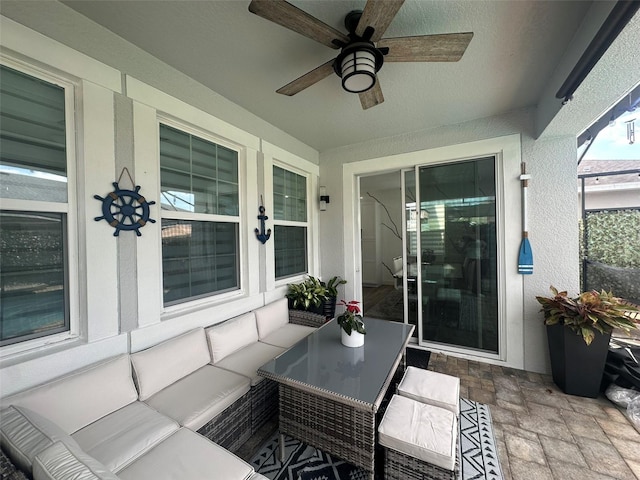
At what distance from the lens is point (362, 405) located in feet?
3.93

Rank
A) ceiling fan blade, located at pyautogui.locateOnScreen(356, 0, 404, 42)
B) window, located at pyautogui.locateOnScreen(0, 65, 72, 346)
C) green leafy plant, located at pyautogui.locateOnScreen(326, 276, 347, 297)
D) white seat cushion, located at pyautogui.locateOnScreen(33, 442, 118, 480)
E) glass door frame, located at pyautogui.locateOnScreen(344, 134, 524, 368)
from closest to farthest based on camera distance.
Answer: white seat cushion, located at pyautogui.locateOnScreen(33, 442, 118, 480) → ceiling fan blade, located at pyautogui.locateOnScreen(356, 0, 404, 42) → window, located at pyautogui.locateOnScreen(0, 65, 72, 346) → glass door frame, located at pyautogui.locateOnScreen(344, 134, 524, 368) → green leafy plant, located at pyautogui.locateOnScreen(326, 276, 347, 297)

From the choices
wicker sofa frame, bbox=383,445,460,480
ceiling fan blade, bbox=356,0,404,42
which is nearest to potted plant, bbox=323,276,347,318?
wicker sofa frame, bbox=383,445,460,480

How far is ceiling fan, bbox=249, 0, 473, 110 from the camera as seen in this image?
1.17m

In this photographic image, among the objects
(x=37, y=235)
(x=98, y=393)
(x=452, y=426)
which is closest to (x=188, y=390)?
(x=98, y=393)

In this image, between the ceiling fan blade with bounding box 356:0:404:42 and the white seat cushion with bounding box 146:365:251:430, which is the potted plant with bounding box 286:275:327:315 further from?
the ceiling fan blade with bounding box 356:0:404:42

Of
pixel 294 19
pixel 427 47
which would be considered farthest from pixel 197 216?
pixel 427 47

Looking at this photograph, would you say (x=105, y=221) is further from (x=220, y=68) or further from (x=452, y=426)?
(x=452, y=426)

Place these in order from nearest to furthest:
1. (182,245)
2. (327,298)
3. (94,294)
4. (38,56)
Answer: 1. (38,56)
2. (94,294)
3. (182,245)
4. (327,298)

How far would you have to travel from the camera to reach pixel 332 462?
1.54 m

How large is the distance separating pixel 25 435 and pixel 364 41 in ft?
7.88

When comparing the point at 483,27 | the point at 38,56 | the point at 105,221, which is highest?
the point at 483,27

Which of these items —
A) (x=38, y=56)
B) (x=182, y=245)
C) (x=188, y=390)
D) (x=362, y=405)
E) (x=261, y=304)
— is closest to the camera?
(x=362, y=405)

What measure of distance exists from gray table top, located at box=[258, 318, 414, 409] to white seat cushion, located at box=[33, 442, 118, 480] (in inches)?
32.8

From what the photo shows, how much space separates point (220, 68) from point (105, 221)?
1.44m
